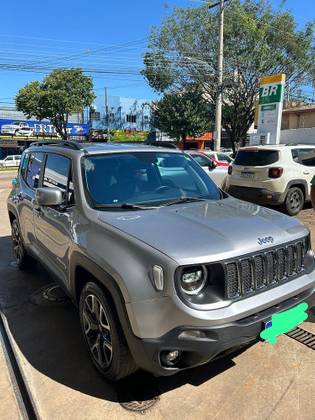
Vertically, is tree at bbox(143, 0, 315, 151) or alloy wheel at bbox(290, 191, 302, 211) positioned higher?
tree at bbox(143, 0, 315, 151)

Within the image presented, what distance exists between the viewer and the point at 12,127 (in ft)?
137

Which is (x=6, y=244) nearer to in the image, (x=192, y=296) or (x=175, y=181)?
(x=175, y=181)

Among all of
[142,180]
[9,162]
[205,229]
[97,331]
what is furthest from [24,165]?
[9,162]

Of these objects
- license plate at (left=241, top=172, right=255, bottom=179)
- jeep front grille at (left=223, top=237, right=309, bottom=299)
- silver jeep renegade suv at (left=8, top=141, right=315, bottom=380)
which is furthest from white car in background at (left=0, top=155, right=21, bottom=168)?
jeep front grille at (left=223, top=237, right=309, bottom=299)

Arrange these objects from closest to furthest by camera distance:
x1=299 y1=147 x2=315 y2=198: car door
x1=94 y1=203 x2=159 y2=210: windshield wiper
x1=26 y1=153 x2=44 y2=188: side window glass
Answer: x1=94 y1=203 x2=159 y2=210: windshield wiper
x1=26 y1=153 x2=44 y2=188: side window glass
x1=299 y1=147 x2=315 y2=198: car door

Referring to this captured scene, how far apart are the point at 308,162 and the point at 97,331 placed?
7579 mm

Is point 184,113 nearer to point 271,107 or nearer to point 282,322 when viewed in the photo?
point 271,107

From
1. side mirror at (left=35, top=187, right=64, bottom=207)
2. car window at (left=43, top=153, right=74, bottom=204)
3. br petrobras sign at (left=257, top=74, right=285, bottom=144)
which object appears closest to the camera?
side mirror at (left=35, top=187, right=64, bottom=207)

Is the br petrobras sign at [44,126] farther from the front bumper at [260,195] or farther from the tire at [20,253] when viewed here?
the tire at [20,253]

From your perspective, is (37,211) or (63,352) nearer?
(63,352)

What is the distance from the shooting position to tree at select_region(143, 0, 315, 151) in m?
26.6

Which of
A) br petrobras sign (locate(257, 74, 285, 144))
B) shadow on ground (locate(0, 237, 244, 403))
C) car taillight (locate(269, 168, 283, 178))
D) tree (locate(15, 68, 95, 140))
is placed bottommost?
shadow on ground (locate(0, 237, 244, 403))

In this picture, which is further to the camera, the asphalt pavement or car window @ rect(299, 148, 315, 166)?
car window @ rect(299, 148, 315, 166)

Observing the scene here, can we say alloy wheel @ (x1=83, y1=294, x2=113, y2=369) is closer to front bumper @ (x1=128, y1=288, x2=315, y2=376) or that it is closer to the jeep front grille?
front bumper @ (x1=128, y1=288, x2=315, y2=376)
